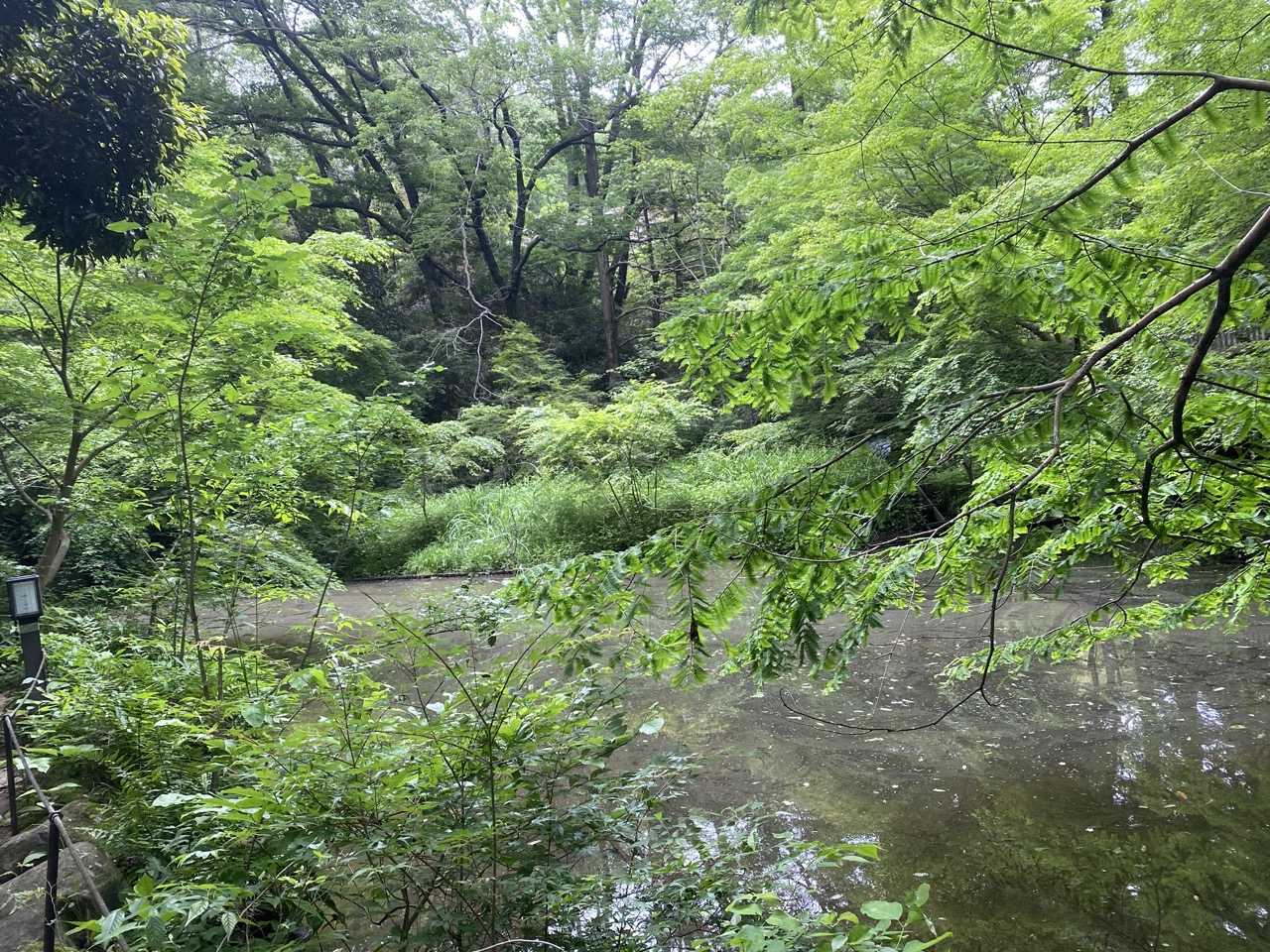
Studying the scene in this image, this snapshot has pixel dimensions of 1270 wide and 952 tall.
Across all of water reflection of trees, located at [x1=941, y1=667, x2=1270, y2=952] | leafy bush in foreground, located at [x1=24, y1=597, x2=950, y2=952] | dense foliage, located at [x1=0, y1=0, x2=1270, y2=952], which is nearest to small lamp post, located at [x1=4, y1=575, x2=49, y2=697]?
dense foliage, located at [x1=0, y1=0, x2=1270, y2=952]

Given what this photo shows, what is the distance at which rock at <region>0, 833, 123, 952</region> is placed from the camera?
1791 mm

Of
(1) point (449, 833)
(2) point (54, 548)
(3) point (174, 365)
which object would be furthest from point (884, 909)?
(2) point (54, 548)

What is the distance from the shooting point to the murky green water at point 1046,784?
2273 mm

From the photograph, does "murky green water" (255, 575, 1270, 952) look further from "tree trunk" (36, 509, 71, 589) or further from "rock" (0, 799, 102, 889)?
"tree trunk" (36, 509, 71, 589)

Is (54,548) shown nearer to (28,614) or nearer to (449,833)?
(28,614)

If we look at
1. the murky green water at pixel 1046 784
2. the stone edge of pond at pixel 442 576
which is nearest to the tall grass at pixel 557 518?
the stone edge of pond at pixel 442 576

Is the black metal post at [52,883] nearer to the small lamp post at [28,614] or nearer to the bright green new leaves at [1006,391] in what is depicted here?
the bright green new leaves at [1006,391]

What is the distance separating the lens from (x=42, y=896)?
1884 millimetres

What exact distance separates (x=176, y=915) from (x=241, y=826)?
0.24m

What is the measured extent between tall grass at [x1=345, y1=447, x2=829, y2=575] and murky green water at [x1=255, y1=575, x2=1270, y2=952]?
14.0ft

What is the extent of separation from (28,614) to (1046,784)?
4.34 meters

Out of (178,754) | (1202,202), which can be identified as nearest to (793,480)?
(178,754)

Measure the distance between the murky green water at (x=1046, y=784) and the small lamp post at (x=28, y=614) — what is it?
8.55 feet

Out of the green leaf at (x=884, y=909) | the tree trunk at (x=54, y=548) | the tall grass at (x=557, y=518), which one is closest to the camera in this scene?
the green leaf at (x=884, y=909)
